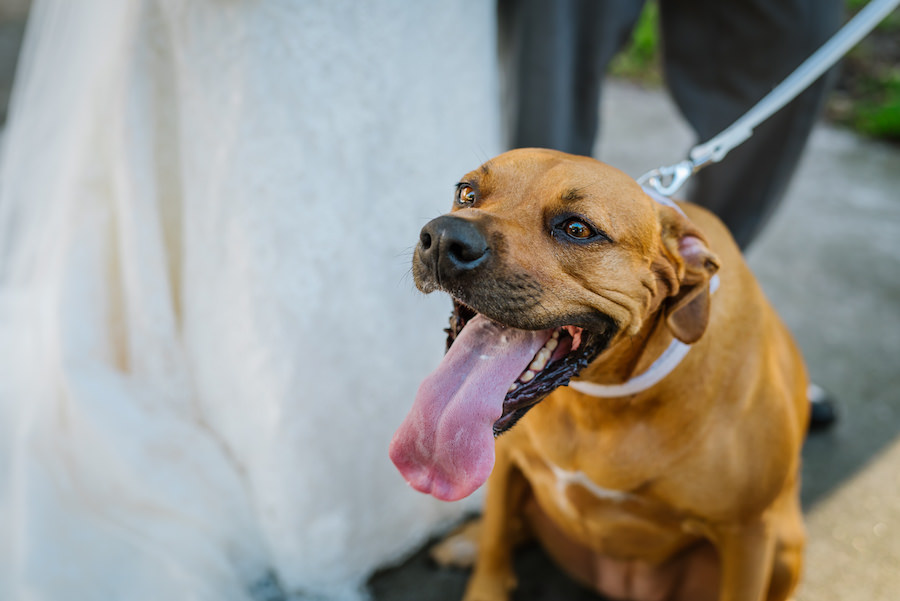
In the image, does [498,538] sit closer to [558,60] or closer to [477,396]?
[477,396]

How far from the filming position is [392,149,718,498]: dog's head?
4.75 feet

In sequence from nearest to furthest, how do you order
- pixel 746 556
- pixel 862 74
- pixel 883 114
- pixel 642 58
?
pixel 746 556
pixel 883 114
pixel 862 74
pixel 642 58

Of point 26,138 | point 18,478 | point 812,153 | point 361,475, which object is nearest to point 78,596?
point 18,478

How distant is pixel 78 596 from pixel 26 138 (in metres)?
1.62

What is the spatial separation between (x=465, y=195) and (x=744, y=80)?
5.54 ft

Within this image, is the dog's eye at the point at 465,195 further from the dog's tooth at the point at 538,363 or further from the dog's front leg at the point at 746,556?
the dog's front leg at the point at 746,556

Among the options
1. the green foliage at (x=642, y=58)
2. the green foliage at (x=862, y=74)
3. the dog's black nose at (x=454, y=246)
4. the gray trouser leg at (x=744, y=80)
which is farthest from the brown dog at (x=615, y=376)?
the green foliage at (x=642, y=58)

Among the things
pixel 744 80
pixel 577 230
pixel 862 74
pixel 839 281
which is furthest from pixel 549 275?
pixel 862 74

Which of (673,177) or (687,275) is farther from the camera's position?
(673,177)

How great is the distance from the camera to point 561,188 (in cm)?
153

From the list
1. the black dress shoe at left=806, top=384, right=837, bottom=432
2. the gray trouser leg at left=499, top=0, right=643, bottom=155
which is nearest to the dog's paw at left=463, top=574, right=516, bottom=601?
the gray trouser leg at left=499, top=0, right=643, bottom=155

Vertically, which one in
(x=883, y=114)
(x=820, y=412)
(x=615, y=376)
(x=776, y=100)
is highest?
(x=776, y=100)

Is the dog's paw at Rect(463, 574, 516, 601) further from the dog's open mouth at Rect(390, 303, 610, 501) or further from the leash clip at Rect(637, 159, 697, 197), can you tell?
the leash clip at Rect(637, 159, 697, 197)

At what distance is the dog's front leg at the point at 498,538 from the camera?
218cm
